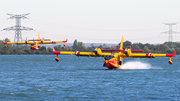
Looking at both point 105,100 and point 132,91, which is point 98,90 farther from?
point 105,100

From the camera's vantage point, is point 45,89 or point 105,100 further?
point 45,89

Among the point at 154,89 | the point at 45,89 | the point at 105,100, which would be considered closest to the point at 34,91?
the point at 45,89

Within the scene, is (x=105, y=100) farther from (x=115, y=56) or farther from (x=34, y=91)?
(x=115, y=56)

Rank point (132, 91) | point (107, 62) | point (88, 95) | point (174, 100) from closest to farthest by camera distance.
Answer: point (174, 100)
point (88, 95)
point (132, 91)
point (107, 62)

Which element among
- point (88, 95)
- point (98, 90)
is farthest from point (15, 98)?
point (98, 90)

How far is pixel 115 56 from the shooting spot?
2712 inches

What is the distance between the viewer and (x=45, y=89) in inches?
1560

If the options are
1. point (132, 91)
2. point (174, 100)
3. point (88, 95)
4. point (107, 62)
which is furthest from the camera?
point (107, 62)

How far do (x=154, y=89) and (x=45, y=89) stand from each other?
541 inches

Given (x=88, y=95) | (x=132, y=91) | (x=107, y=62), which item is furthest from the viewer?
(x=107, y=62)

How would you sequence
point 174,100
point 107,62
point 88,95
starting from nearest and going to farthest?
1. point 174,100
2. point 88,95
3. point 107,62

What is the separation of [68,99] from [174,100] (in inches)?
427

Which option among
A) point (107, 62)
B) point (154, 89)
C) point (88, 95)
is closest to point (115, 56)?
point (107, 62)

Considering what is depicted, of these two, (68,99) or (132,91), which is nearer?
(68,99)
